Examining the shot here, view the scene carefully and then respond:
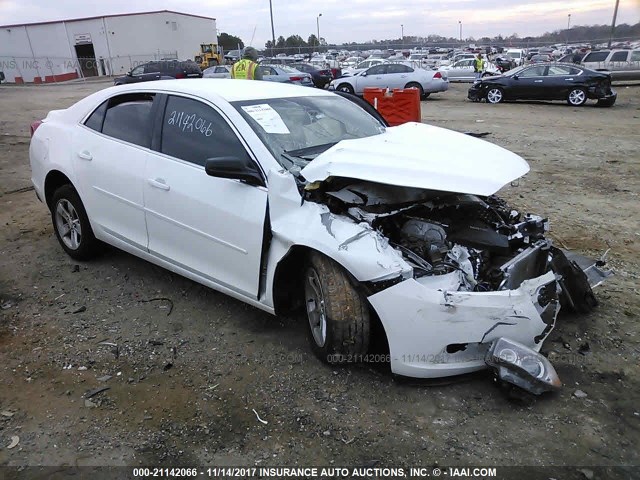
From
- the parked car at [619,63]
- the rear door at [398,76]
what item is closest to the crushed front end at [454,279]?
the rear door at [398,76]

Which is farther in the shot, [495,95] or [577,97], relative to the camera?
[495,95]

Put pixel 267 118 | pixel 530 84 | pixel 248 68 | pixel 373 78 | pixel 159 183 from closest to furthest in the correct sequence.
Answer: pixel 267 118, pixel 159 183, pixel 248 68, pixel 530 84, pixel 373 78

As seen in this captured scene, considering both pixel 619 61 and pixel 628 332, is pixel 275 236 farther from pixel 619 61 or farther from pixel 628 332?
pixel 619 61

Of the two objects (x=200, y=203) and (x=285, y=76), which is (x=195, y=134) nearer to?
(x=200, y=203)

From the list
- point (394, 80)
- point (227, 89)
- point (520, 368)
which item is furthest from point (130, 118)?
point (394, 80)

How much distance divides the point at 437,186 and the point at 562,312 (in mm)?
1556

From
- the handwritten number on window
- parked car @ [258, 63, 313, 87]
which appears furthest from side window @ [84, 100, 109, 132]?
parked car @ [258, 63, 313, 87]

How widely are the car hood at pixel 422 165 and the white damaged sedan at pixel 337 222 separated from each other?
0.04ft

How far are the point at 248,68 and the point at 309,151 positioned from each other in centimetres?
605

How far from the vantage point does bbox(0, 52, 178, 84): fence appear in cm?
4609

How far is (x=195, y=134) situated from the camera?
11.8 feet

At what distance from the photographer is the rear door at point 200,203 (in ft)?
10.6

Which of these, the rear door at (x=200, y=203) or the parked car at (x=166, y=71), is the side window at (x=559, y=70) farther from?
the parked car at (x=166, y=71)

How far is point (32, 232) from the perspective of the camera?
563 cm
